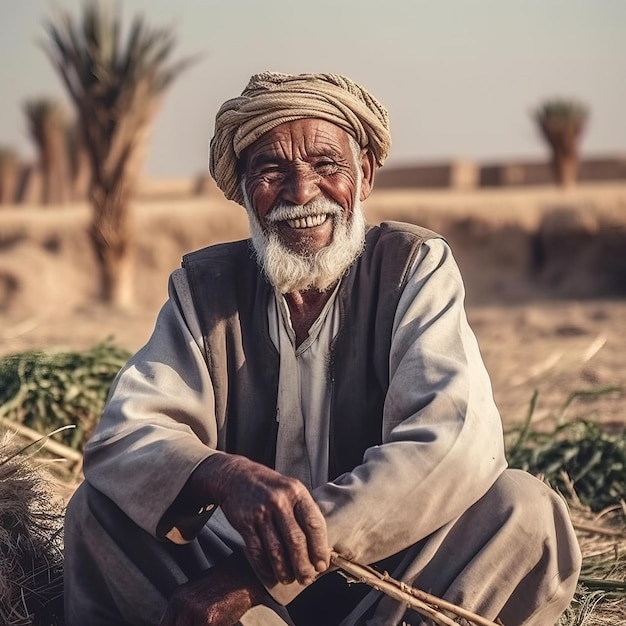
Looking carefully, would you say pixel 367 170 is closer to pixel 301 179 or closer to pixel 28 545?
pixel 301 179

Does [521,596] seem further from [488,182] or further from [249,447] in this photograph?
[488,182]

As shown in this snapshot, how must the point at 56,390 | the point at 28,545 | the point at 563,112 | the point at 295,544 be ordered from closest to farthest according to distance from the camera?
the point at 295,544 < the point at 28,545 < the point at 56,390 < the point at 563,112

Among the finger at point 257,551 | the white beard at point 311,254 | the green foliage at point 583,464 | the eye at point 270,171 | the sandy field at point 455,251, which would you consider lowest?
the sandy field at point 455,251

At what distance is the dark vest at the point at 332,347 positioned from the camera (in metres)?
3.19

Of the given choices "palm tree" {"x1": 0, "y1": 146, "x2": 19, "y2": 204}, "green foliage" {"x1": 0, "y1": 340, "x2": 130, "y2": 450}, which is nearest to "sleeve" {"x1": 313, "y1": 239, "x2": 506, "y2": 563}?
"green foliage" {"x1": 0, "y1": 340, "x2": 130, "y2": 450}

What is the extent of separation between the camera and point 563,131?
20.0 meters

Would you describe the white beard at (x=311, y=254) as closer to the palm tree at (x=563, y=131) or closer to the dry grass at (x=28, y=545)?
the dry grass at (x=28, y=545)

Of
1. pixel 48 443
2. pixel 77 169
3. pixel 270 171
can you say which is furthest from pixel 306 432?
pixel 77 169

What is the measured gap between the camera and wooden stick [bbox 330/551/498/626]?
8.96 ft

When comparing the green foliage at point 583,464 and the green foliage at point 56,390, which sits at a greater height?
the green foliage at point 56,390

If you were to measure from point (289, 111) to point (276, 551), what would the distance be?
1361 mm

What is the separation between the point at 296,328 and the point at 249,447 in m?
0.38

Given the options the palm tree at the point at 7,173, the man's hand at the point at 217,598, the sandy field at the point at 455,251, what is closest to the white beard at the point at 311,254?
the man's hand at the point at 217,598

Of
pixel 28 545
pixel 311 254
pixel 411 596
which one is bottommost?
pixel 28 545
